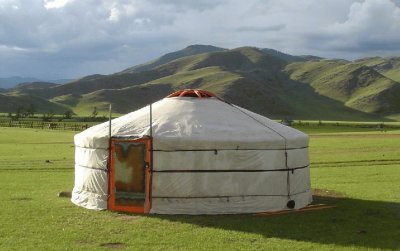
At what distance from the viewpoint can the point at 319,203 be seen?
1329 centimetres

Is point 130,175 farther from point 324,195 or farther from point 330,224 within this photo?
point 324,195

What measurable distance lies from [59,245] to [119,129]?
3.87 m

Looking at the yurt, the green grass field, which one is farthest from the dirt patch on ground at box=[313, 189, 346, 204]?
the yurt

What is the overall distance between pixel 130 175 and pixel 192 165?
4.60 feet

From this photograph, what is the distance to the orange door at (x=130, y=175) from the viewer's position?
11.7 metres

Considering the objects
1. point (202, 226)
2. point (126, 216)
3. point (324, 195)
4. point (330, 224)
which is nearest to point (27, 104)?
point (324, 195)

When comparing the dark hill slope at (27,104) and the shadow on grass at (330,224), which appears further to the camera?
the dark hill slope at (27,104)

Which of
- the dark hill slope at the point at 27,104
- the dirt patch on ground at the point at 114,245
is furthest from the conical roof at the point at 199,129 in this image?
the dark hill slope at the point at 27,104

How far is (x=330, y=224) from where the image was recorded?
10672 mm

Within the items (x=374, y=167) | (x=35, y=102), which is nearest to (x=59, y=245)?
(x=374, y=167)

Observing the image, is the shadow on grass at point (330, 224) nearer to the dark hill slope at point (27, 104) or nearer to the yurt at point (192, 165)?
the yurt at point (192, 165)

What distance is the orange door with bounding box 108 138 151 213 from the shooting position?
38.4 ft

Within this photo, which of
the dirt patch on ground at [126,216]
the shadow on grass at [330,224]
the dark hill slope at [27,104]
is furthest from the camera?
the dark hill slope at [27,104]

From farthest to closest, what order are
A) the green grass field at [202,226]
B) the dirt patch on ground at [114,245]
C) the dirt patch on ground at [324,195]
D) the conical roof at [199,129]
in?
the dirt patch on ground at [324,195], the conical roof at [199,129], the green grass field at [202,226], the dirt patch on ground at [114,245]
